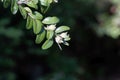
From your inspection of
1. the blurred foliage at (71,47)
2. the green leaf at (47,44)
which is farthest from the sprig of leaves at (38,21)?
the blurred foliage at (71,47)

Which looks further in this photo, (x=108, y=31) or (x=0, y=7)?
(x=108, y=31)

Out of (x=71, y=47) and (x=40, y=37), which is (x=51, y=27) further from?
(x=71, y=47)

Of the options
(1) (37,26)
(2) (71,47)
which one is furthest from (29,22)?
(2) (71,47)

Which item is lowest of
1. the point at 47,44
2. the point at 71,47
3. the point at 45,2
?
the point at 71,47

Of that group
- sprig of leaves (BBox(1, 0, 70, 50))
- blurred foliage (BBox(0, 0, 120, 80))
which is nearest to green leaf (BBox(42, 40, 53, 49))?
sprig of leaves (BBox(1, 0, 70, 50))

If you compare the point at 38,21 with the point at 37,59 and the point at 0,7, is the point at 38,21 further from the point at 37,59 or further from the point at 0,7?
the point at 37,59

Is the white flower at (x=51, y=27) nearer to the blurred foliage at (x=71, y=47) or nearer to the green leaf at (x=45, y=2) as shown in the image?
the green leaf at (x=45, y=2)

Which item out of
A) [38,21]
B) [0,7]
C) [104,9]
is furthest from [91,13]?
[38,21]

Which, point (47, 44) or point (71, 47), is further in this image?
point (71, 47)

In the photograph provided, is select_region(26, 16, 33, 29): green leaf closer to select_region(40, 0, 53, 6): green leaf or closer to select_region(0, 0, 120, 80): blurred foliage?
select_region(40, 0, 53, 6): green leaf
